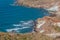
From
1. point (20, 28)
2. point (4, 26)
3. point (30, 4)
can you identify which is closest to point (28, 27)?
point (20, 28)

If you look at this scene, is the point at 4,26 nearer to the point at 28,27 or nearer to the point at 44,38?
the point at 28,27

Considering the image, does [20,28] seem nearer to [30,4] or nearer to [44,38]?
[44,38]

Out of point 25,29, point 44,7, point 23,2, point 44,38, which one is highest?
point 23,2

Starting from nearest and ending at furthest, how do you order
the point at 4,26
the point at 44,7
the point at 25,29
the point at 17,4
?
the point at 25,29
the point at 4,26
the point at 44,7
the point at 17,4

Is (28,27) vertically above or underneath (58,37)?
above

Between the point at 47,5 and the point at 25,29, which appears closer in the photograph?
the point at 25,29

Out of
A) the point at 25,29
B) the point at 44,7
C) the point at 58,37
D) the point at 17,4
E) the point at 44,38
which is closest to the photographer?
the point at 44,38

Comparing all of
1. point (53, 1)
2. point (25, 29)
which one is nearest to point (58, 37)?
point (25, 29)

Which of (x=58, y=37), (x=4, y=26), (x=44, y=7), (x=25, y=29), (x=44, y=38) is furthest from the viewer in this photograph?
(x=44, y=7)

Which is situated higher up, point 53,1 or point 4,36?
point 53,1
